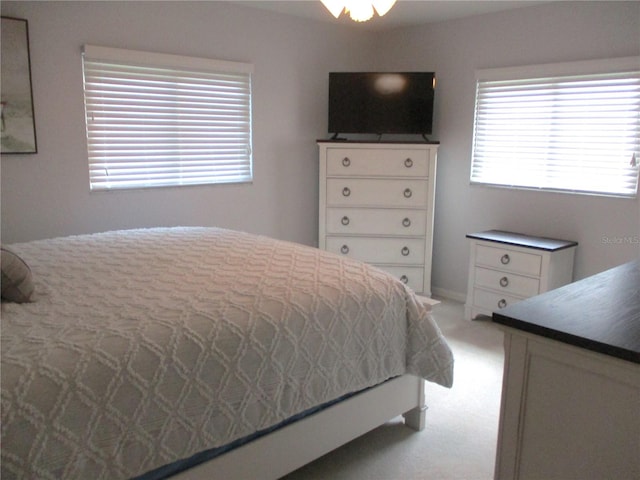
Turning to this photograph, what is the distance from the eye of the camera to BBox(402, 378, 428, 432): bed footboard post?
2389mm

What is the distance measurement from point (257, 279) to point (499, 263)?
2.36 meters

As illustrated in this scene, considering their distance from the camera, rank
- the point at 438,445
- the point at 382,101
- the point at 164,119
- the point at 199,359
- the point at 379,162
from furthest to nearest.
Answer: the point at 382,101 < the point at 379,162 < the point at 164,119 < the point at 438,445 < the point at 199,359

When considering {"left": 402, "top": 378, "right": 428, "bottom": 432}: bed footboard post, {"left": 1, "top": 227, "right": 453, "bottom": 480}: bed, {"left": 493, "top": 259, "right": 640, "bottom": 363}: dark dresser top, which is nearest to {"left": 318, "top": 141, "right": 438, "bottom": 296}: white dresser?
{"left": 1, "top": 227, "right": 453, "bottom": 480}: bed

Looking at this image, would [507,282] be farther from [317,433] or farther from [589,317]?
[589,317]

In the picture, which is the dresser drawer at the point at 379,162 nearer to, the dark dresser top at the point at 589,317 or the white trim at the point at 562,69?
the white trim at the point at 562,69

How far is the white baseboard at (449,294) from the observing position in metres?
4.48

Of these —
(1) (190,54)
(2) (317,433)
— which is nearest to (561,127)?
(1) (190,54)

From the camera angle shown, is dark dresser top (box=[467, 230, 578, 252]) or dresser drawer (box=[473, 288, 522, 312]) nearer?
dark dresser top (box=[467, 230, 578, 252])

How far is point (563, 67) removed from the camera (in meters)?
3.64

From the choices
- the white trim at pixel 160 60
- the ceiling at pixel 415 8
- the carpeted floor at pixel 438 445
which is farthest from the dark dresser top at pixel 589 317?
the white trim at pixel 160 60

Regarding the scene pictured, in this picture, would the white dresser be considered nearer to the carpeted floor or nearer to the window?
the window

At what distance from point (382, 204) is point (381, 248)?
1.17ft

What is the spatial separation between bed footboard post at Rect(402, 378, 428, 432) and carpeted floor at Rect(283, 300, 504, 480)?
29 mm

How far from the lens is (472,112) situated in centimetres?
421
